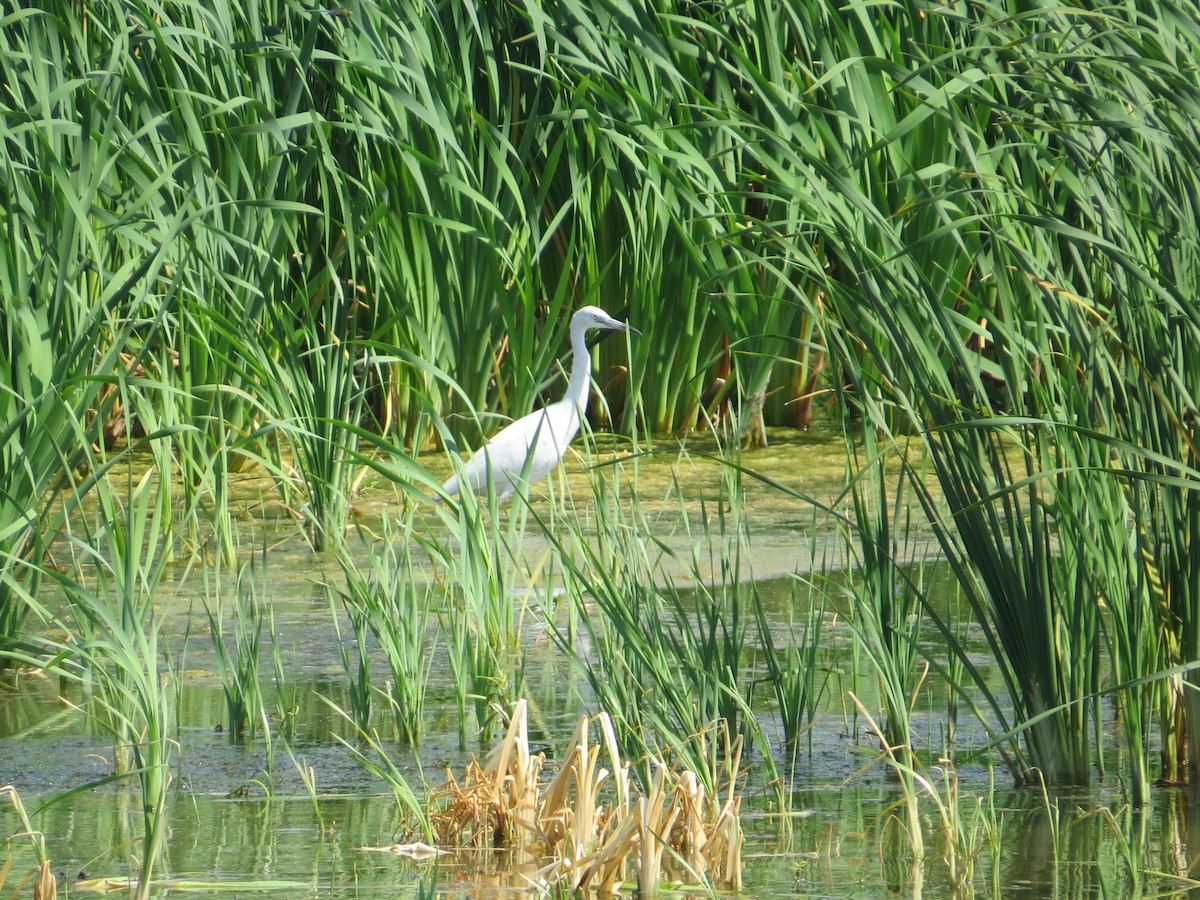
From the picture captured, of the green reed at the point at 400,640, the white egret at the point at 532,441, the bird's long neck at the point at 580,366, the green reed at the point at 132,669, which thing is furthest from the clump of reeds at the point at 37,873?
the bird's long neck at the point at 580,366

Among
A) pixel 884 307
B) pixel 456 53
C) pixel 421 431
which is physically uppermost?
pixel 456 53

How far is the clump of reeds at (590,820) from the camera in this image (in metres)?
2.52

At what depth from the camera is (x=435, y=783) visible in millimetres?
3154

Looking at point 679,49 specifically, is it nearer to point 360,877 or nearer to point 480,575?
point 480,575

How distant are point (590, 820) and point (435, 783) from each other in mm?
604

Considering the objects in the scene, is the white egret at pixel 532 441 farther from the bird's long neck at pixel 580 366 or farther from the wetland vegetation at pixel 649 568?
the wetland vegetation at pixel 649 568

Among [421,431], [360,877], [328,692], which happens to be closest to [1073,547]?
[360,877]

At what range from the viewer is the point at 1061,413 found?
115 inches

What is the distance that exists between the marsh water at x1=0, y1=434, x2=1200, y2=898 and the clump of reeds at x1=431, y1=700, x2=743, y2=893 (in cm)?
5

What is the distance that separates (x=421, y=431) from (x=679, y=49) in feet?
5.23

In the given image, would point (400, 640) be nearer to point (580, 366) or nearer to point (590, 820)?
point (590, 820)

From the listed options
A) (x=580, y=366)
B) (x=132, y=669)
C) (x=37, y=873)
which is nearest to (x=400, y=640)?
(x=132, y=669)

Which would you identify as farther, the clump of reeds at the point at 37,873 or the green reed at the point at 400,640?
the green reed at the point at 400,640

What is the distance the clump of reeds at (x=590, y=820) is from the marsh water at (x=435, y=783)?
51 millimetres
